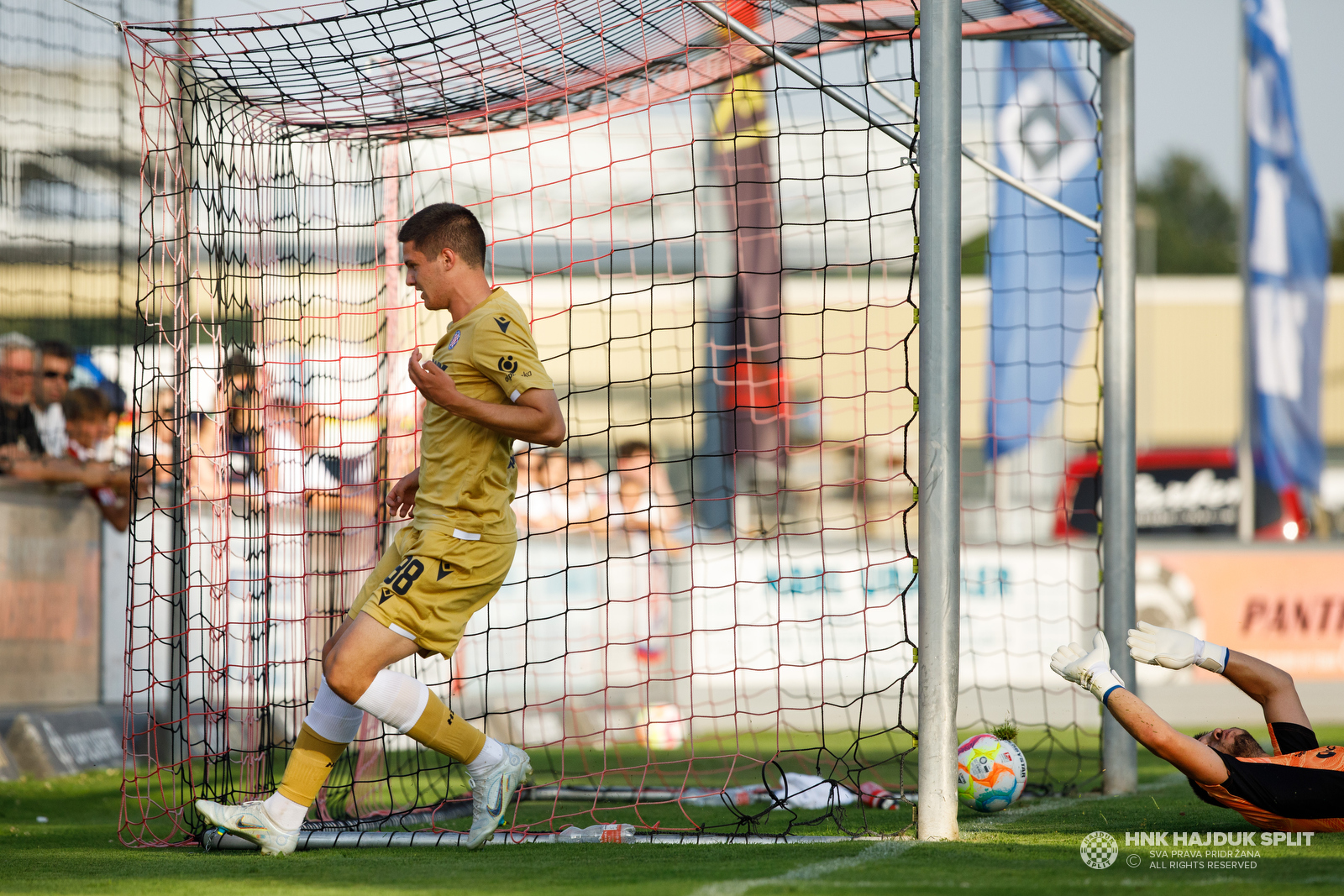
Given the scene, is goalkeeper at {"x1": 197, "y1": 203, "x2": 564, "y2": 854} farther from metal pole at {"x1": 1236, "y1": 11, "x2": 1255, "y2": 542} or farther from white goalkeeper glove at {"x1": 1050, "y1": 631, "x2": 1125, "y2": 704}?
metal pole at {"x1": 1236, "y1": 11, "x2": 1255, "y2": 542}

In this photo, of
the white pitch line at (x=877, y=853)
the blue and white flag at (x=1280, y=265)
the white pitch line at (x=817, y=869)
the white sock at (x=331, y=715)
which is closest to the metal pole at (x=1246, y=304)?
the blue and white flag at (x=1280, y=265)

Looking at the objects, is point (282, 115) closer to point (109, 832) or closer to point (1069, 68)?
point (109, 832)

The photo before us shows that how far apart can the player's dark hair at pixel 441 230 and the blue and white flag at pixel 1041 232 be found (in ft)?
14.3

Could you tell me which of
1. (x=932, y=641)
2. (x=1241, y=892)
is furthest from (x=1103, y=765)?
(x=1241, y=892)

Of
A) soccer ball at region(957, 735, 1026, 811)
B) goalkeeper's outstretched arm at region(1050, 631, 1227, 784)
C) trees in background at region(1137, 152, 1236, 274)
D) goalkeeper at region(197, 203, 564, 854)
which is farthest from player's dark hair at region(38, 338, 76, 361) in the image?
trees in background at region(1137, 152, 1236, 274)

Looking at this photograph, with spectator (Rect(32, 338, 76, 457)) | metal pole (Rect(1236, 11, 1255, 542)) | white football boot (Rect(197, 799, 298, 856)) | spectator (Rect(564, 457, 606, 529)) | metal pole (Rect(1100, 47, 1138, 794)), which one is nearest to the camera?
white football boot (Rect(197, 799, 298, 856))

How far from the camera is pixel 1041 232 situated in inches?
388

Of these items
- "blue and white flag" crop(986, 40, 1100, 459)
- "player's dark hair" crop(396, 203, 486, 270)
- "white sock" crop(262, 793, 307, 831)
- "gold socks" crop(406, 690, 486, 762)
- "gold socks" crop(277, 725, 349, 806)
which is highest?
"blue and white flag" crop(986, 40, 1100, 459)

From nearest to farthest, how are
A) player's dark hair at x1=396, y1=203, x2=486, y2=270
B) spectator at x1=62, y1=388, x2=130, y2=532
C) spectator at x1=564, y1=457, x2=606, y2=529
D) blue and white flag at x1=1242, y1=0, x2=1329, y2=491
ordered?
player's dark hair at x1=396, y1=203, x2=486, y2=270, spectator at x1=62, y1=388, x2=130, y2=532, spectator at x1=564, y1=457, x2=606, y2=529, blue and white flag at x1=1242, y1=0, x2=1329, y2=491

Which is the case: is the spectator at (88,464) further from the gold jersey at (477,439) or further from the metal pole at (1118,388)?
the metal pole at (1118,388)

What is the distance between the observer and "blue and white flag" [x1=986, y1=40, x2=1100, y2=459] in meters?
8.17

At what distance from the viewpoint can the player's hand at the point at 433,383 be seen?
388 cm

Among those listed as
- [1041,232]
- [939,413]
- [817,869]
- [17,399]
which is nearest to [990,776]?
[817,869]

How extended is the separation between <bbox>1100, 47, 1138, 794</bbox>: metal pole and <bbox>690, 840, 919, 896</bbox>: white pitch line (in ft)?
6.41
